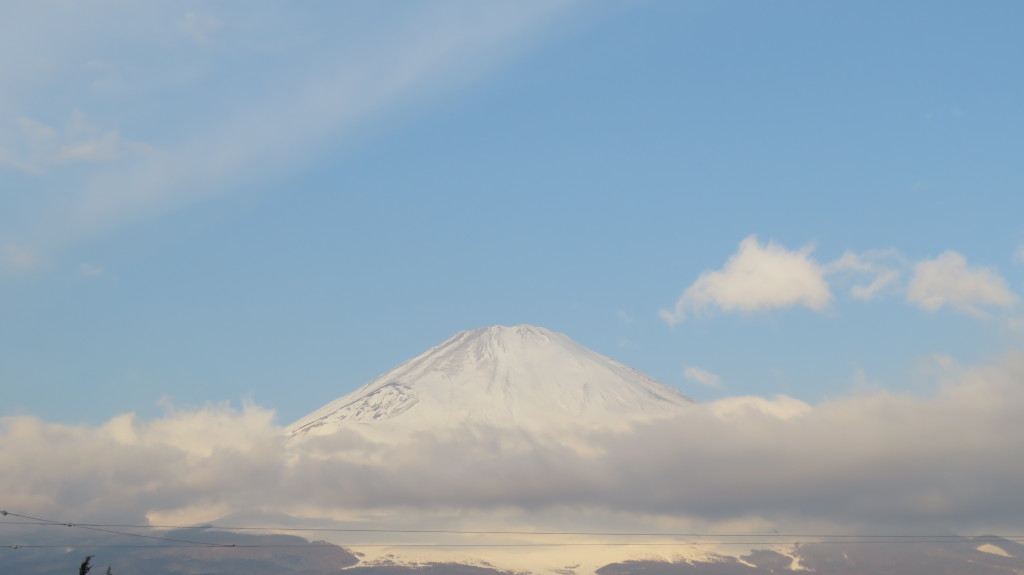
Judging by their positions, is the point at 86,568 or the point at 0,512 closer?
the point at 0,512

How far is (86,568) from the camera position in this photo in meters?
86.4

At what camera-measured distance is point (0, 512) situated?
3049 inches

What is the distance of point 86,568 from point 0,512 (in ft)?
38.2
